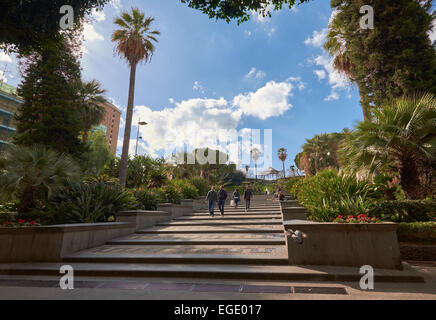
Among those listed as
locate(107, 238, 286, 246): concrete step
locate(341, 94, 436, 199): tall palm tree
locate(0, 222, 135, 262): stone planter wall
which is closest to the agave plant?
locate(0, 222, 135, 262): stone planter wall

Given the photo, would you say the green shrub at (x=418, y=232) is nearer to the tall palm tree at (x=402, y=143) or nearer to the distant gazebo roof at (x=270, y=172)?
the tall palm tree at (x=402, y=143)

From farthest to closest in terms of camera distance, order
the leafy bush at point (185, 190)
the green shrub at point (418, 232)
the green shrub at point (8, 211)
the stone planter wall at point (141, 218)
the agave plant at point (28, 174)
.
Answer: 1. the leafy bush at point (185, 190)
2. the stone planter wall at point (141, 218)
3. the agave plant at point (28, 174)
4. the green shrub at point (8, 211)
5. the green shrub at point (418, 232)

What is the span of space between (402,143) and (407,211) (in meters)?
2.32

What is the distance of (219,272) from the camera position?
13.1ft

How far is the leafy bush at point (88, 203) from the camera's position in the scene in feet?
22.2

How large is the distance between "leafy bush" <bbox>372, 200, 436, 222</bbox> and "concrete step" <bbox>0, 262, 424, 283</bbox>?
2665 millimetres

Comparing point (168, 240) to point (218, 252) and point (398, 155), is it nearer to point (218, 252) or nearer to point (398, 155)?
point (218, 252)

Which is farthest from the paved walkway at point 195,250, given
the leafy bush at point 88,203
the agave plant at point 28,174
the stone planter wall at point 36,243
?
the agave plant at point 28,174

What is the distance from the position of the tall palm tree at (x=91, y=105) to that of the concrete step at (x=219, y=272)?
20.1 metres

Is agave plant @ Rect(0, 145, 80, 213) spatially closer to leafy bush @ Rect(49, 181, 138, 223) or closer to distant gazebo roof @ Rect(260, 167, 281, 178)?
leafy bush @ Rect(49, 181, 138, 223)

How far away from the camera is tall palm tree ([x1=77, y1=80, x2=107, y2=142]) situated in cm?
2139

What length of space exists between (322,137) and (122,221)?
34.8 metres

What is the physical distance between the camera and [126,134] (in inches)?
577
